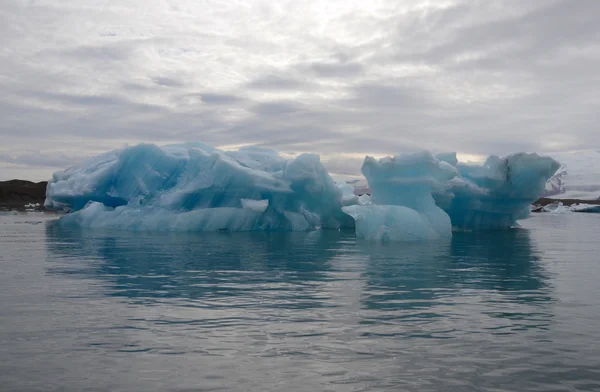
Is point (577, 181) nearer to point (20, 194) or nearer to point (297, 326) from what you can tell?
point (20, 194)

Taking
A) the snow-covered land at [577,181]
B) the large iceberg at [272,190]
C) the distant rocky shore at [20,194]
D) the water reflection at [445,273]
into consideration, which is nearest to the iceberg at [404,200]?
the large iceberg at [272,190]

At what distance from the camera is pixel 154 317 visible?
7.17 metres

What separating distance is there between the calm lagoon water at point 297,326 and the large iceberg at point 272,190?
1050 cm

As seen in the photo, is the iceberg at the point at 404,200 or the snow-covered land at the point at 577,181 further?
the snow-covered land at the point at 577,181

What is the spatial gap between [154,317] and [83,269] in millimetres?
5570

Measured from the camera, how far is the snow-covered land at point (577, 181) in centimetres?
15262

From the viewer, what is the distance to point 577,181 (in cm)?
16975

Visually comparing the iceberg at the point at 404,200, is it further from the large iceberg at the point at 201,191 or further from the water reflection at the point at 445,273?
the large iceberg at the point at 201,191

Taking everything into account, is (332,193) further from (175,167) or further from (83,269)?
(83,269)

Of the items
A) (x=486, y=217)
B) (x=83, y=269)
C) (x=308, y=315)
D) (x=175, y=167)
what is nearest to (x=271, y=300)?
(x=308, y=315)

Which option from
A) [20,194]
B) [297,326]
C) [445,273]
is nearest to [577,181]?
[20,194]

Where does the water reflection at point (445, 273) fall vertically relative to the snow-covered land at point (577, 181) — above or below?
below

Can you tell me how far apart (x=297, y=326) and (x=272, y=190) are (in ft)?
60.6

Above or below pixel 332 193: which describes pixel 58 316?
below
